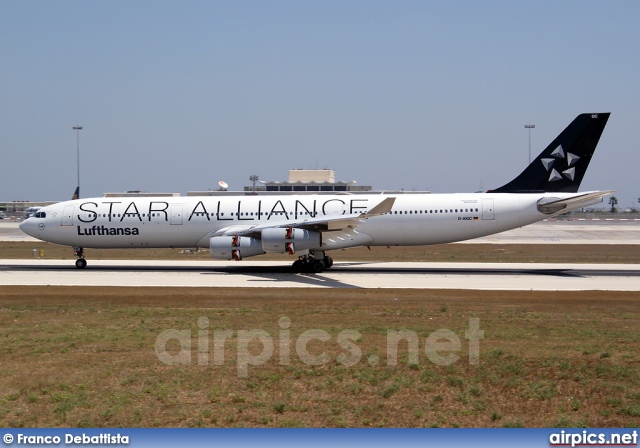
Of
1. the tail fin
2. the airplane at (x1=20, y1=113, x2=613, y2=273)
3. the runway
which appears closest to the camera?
the runway

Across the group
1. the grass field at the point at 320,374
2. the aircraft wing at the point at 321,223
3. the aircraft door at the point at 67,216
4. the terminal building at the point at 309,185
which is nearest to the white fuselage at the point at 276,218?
the aircraft door at the point at 67,216

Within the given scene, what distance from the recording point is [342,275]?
105 ft

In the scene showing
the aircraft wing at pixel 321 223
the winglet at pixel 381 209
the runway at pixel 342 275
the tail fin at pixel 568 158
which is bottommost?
the runway at pixel 342 275

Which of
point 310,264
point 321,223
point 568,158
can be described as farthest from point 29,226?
point 568,158

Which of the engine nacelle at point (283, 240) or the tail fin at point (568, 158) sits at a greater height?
the tail fin at point (568, 158)

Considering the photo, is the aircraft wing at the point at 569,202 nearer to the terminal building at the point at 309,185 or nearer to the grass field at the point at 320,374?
the grass field at the point at 320,374

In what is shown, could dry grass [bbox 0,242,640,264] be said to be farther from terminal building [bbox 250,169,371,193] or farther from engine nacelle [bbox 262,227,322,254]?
terminal building [bbox 250,169,371,193]

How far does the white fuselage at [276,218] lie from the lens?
33281mm

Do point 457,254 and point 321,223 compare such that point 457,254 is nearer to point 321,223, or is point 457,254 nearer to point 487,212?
point 487,212

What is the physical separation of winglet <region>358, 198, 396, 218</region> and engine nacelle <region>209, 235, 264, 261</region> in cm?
520

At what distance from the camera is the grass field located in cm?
1060

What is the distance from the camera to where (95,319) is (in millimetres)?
18516

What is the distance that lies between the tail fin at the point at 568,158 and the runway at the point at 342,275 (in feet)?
14.0
